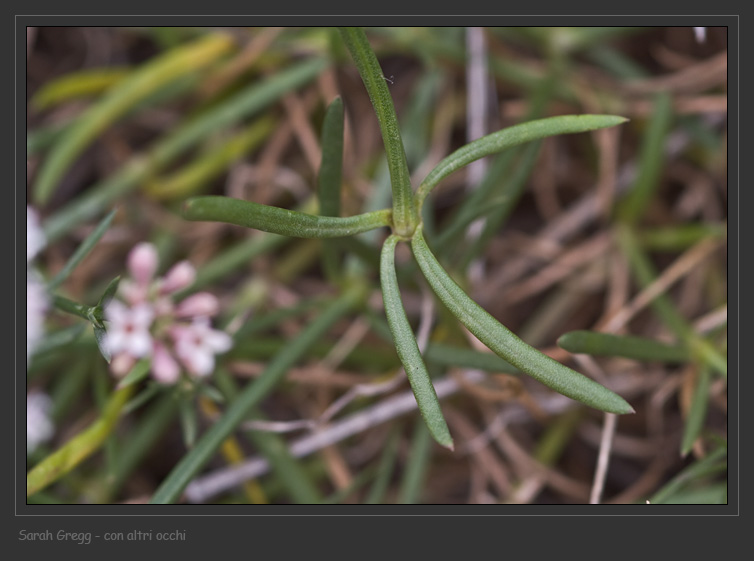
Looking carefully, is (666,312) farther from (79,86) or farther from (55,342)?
(79,86)

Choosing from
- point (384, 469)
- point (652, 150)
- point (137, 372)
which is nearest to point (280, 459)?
point (384, 469)

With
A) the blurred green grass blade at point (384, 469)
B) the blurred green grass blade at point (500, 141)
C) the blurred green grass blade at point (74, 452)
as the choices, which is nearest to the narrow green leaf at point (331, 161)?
the blurred green grass blade at point (500, 141)

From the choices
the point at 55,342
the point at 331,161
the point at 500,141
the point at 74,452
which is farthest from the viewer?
the point at 55,342

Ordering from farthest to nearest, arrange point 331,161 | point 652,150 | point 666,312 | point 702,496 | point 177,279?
point 652,150 < point 666,312 < point 702,496 < point 177,279 < point 331,161

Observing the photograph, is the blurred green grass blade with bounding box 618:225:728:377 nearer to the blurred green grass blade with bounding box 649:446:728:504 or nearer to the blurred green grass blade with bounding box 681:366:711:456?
the blurred green grass blade with bounding box 681:366:711:456

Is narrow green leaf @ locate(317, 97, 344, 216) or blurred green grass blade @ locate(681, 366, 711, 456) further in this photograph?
blurred green grass blade @ locate(681, 366, 711, 456)

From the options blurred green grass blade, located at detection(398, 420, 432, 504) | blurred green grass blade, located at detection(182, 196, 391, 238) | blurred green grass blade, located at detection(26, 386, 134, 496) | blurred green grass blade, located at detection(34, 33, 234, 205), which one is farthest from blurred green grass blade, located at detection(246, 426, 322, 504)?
blurred green grass blade, located at detection(34, 33, 234, 205)
